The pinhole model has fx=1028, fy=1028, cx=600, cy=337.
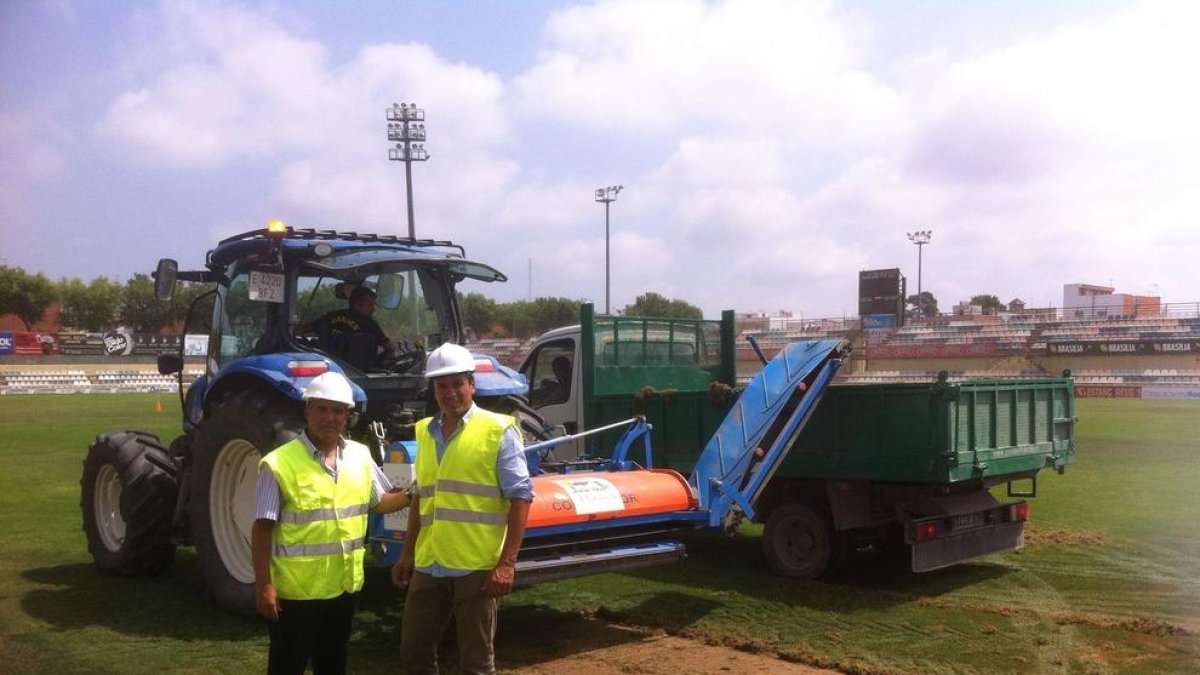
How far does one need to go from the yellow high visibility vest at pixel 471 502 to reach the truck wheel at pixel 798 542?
4556mm

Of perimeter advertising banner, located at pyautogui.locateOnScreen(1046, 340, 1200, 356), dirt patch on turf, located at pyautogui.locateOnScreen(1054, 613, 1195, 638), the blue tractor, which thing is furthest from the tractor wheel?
perimeter advertising banner, located at pyautogui.locateOnScreen(1046, 340, 1200, 356)

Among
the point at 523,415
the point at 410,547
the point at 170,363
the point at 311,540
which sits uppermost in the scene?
the point at 170,363

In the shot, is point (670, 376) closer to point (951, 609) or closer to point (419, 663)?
point (951, 609)

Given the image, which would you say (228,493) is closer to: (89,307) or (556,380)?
(556,380)

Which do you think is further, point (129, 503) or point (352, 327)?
point (129, 503)

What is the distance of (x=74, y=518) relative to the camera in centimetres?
1111

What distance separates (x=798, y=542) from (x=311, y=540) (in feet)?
17.2

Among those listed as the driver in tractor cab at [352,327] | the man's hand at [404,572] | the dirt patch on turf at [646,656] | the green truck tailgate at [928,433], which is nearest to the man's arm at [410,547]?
the man's hand at [404,572]

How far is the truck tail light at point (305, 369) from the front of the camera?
6.58m

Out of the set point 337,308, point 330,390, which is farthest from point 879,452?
point 330,390

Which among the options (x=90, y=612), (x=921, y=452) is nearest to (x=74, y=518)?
(x=90, y=612)

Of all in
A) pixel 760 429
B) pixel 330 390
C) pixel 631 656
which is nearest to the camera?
pixel 330 390

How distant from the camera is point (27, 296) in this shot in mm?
61906

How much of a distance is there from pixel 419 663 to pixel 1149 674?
4136 millimetres
